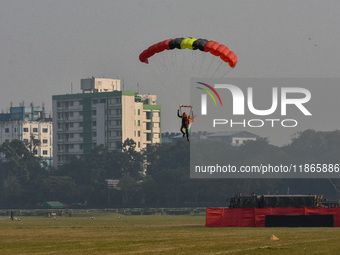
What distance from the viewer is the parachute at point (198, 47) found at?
251ft

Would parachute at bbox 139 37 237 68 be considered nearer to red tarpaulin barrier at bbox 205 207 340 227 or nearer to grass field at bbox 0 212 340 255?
red tarpaulin barrier at bbox 205 207 340 227

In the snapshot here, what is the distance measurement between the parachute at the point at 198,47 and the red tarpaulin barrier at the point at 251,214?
1310cm

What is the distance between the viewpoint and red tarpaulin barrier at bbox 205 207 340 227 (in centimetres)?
7919

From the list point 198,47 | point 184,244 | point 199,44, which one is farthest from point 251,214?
point 184,244

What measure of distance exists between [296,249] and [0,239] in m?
22.5

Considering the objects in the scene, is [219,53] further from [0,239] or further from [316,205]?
[0,239]

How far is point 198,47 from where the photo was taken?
77.0 m

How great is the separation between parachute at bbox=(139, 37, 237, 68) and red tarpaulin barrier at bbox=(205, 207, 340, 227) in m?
13.1

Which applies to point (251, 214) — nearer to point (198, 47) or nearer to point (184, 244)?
point (198, 47)

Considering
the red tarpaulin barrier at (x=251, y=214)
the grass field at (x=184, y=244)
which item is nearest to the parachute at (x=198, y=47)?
the red tarpaulin barrier at (x=251, y=214)

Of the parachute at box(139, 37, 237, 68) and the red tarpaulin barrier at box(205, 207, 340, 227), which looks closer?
the parachute at box(139, 37, 237, 68)

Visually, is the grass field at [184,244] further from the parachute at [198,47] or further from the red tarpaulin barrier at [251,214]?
the parachute at [198,47]

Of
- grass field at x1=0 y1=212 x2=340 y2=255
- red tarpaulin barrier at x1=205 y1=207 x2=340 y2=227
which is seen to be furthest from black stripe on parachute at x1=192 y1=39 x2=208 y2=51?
grass field at x1=0 y1=212 x2=340 y2=255

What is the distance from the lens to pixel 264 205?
8125cm
